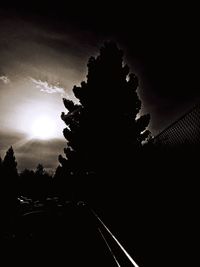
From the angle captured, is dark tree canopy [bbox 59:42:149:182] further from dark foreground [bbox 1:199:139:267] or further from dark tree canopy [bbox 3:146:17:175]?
dark tree canopy [bbox 3:146:17:175]

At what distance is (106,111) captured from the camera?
3300 centimetres

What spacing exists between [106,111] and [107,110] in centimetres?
13

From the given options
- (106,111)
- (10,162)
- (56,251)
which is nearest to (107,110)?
(106,111)

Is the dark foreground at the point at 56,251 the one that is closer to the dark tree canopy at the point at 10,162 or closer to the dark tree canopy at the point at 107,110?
the dark tree canopy at the point at 107,110

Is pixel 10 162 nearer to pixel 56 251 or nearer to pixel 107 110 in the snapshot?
pixel 107 110

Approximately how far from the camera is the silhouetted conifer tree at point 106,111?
102 feet

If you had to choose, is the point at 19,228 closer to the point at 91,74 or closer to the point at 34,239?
the point at 34,239

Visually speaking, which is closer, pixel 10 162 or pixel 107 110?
pixel 107 110

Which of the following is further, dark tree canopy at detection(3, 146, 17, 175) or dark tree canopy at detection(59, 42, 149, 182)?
dark tree canopy at detection(3, 146, 17, 175)

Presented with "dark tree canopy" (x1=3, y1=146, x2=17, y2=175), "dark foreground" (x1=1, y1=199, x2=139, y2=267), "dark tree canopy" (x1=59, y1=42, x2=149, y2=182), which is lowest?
"dark foreground" (x1=1, y1=199, x2=139, y2=267)

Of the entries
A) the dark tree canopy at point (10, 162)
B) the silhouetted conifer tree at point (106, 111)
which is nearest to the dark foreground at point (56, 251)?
the silhouetted conifer tree at point (106, 111)

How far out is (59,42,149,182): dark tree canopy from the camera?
31.2m

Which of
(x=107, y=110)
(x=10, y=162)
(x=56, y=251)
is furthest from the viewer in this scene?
(x=10, y=162)

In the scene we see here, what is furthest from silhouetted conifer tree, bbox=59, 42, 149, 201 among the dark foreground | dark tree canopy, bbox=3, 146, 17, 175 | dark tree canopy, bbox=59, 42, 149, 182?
dark tree canopy, bbox=3, 146, 17, 175
